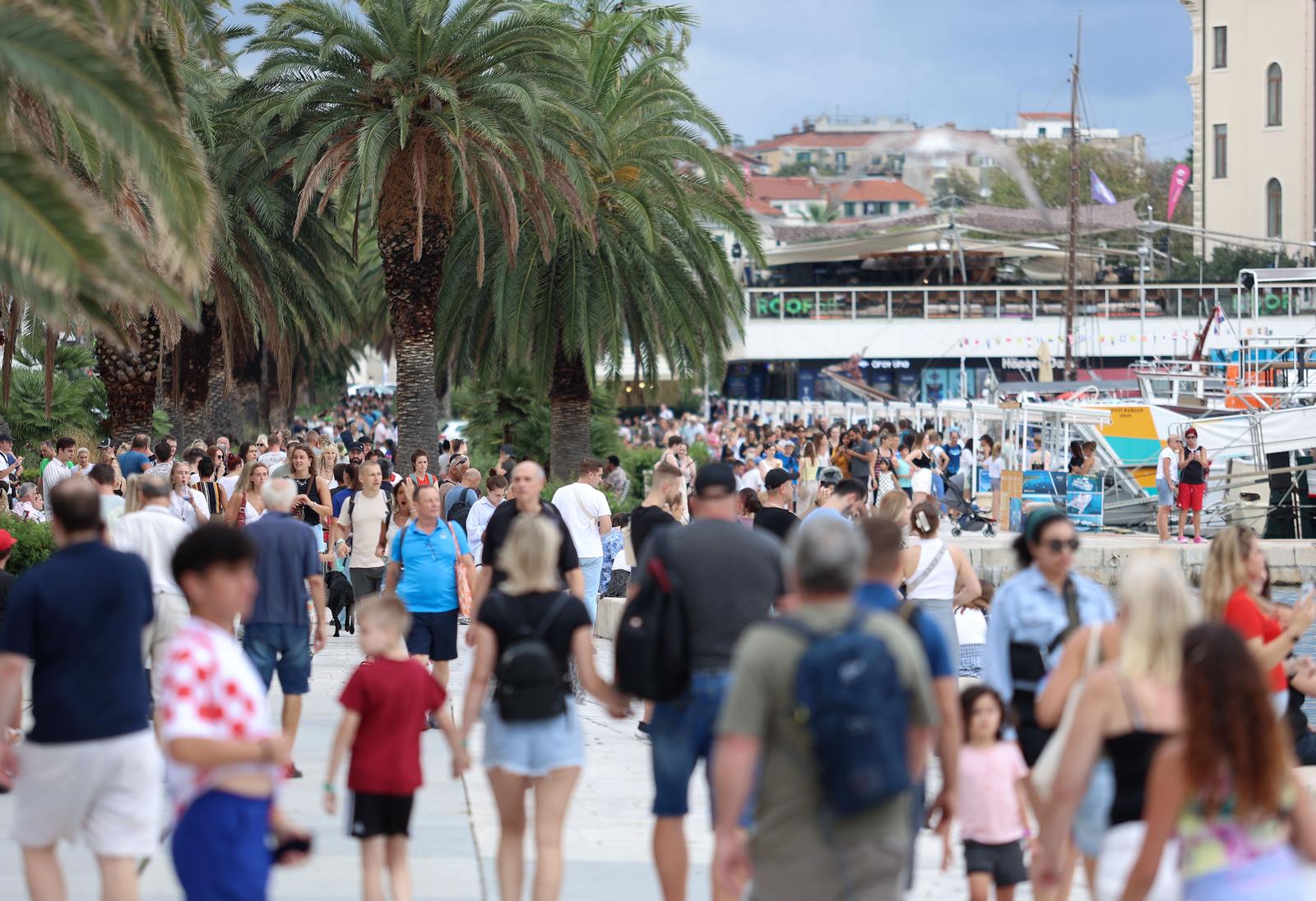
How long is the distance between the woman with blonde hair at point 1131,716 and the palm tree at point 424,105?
612 inches

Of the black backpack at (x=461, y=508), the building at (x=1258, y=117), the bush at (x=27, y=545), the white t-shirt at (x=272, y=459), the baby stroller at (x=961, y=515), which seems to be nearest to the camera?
the bush at (x=27, y=545)

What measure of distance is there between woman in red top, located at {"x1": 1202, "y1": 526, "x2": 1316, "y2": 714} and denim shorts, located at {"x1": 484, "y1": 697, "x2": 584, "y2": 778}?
2.53m

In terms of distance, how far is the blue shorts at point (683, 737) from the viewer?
562 cm

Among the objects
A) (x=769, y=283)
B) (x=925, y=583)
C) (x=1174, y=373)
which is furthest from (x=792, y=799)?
(x=769, y=283)

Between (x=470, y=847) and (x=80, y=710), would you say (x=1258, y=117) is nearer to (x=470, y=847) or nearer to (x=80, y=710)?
(x=470, y=847)

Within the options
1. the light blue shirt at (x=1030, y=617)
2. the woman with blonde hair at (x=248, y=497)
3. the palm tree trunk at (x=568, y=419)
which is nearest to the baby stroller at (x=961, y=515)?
the palm tree trunk at (x=568, y=419)

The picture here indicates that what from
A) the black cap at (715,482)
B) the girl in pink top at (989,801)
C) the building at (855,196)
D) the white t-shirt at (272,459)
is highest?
the building at (855,196)

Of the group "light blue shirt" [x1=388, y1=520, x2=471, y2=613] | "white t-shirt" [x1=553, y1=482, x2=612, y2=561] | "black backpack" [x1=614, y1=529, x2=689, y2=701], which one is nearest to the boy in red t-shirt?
"black backpack" [x1=614, y1=529, x2=689, y2=701]

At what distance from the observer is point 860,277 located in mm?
72500

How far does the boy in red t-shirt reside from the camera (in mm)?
5727

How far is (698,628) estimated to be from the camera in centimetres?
561

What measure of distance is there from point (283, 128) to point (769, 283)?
173 feet

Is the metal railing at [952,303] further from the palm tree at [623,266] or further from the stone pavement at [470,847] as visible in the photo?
the stone pavement at [470,847]

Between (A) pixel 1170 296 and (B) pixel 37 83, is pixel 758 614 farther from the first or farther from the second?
(A) pixel 1170 296
